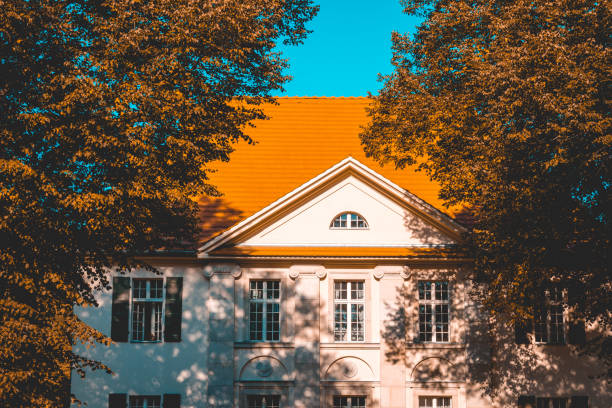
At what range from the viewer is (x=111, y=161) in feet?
39.7

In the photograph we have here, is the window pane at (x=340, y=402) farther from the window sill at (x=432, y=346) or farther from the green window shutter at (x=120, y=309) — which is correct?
the green window shutter at (x=120, y=309)

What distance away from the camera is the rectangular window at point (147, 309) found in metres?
18.5

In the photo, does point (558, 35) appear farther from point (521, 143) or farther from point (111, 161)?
point (111, 161)

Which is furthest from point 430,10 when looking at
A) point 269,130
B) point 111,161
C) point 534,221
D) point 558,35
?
point 111,161

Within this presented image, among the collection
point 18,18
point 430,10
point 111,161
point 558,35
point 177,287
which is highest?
point 430,10

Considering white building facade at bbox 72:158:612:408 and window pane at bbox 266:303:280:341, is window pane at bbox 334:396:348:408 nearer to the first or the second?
white building facade at bbox 72:158:612:408

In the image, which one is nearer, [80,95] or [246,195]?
[80,95]

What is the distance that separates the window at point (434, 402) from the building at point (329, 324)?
4cm

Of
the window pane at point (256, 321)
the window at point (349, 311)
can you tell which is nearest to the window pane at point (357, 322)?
the window at point (349, 311)

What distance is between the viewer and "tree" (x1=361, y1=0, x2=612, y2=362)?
44.1 feet

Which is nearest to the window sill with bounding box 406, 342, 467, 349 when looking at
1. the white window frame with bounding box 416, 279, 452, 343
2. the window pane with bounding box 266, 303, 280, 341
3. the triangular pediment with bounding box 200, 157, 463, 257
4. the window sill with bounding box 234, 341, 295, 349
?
the white window frame with bounding box 416, 279, 452, 343

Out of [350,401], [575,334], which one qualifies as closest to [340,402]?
[350,401]

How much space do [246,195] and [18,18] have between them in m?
10.7

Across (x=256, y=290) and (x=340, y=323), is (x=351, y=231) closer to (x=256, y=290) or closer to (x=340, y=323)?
(x=340, y=323)
